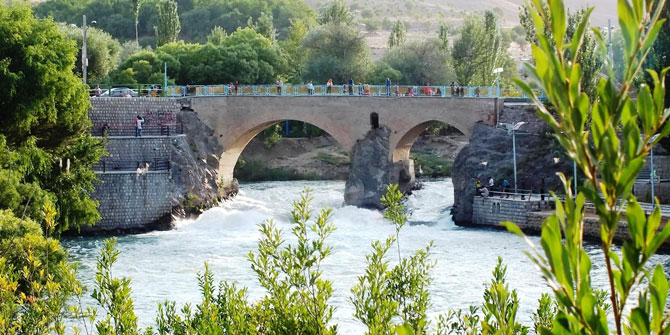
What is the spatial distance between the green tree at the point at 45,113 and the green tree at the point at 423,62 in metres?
28.1

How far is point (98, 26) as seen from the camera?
9019 cm

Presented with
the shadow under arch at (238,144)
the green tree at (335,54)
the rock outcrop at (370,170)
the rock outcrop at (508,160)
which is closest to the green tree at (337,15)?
the green tree at (335,54)

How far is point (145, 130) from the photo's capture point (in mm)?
40188

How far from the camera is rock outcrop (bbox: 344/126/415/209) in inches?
1684

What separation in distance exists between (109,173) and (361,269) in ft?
42.5

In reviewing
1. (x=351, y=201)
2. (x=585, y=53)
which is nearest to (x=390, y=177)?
(x=351, y=201)

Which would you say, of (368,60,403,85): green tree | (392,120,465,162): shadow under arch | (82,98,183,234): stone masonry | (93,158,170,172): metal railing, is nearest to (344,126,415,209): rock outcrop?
(392,120,465,162): shadow under arch

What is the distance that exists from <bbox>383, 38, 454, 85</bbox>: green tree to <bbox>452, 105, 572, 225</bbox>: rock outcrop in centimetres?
1766

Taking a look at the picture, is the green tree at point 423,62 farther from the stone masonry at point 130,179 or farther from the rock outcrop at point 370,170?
the stone masonry at point 130,179

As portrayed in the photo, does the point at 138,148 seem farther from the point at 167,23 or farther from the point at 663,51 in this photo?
the point at 167,23

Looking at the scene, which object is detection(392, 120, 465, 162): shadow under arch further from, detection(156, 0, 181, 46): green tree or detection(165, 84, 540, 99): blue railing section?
detection(156, 0, 181, 46): green tree

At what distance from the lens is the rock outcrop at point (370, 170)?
42.8m

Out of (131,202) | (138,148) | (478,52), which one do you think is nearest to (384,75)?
(478,52)

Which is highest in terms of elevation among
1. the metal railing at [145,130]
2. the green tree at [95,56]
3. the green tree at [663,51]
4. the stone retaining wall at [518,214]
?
the green tree at [95,56]
